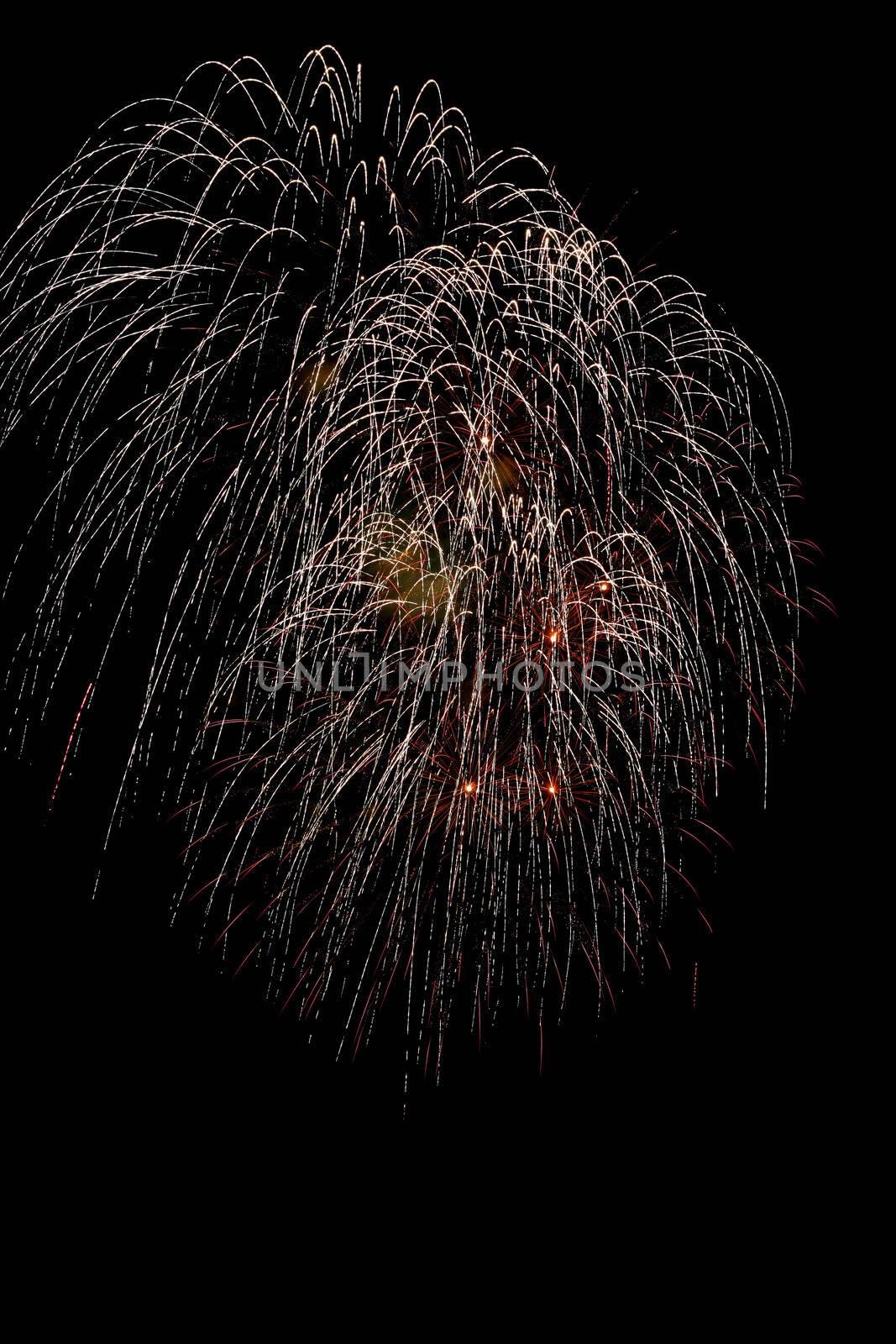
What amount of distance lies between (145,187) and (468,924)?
346 cm

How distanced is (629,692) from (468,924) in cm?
129

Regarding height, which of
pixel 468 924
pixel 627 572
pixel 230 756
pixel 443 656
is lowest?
pixel 468 924

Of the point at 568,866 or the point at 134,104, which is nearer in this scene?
the point at 134,104

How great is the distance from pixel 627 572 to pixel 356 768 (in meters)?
1.50

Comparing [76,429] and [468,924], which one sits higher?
[76,429]

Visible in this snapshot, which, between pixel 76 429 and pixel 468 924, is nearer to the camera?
pixel 76 429

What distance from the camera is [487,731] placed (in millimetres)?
4809

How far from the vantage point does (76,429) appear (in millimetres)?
4523

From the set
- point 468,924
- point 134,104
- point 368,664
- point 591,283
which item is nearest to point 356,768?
point 368,664

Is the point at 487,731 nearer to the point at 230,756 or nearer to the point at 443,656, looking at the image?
the point at 443,656

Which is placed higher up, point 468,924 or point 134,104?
point 134,104

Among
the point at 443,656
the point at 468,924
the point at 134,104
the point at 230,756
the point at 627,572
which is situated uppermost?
the point at 134,104

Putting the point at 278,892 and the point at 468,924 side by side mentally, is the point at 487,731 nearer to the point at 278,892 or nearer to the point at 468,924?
the point at 468,924

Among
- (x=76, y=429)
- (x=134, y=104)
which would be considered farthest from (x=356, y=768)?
(x=134, y=104)
